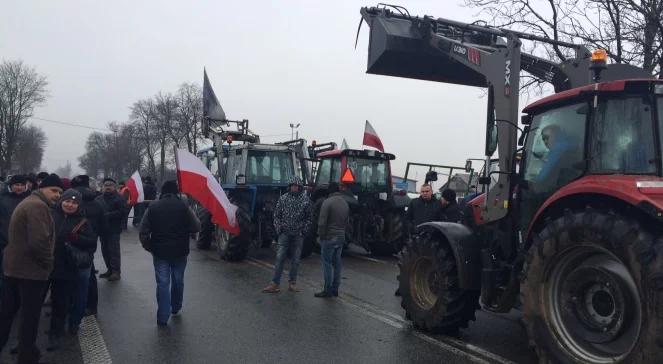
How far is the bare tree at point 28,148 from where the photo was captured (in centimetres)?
5977

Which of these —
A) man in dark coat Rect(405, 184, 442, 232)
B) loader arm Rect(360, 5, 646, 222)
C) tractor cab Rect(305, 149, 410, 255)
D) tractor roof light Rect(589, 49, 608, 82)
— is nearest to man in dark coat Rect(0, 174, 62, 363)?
loader arm Rect(360, 5, 646, 222)

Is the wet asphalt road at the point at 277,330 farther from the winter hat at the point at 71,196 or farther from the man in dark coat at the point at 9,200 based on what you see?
the winter hat at the point at 71,196

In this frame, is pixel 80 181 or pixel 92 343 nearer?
pixel 92 343

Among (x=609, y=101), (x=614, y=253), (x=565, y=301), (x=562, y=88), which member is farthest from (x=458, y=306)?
(x=562, y=88)

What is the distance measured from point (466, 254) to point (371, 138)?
812 cm

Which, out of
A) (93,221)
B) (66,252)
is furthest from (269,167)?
→ (66,252)

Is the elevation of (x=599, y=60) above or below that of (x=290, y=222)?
above

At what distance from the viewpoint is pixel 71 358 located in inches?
202

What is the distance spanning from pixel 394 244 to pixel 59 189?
8234 millimetres

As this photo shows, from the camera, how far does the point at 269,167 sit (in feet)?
40.3

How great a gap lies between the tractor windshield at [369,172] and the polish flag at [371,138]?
736mm

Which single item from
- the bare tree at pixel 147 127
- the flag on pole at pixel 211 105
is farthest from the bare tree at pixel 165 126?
the flag on pole at pixel 211 105

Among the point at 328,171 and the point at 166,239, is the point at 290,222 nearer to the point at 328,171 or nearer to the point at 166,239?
the point at 166,239

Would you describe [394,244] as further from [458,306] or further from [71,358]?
[71,358]
